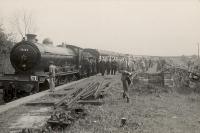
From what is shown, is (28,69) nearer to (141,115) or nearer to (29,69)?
(29,69)

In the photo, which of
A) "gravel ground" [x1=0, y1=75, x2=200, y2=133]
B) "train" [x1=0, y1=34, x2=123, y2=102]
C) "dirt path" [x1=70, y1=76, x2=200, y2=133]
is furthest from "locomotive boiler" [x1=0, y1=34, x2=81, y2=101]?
"dirt path" [x1=70, y1=76, x2=200, y2=133]

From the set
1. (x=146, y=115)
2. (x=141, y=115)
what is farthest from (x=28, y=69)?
(x=146, y=115)

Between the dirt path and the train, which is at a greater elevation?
the train

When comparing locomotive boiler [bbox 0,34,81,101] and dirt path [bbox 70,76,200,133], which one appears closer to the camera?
dirt path [bbox 70,76,200,133]

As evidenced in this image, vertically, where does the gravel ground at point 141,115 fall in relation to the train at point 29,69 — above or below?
below

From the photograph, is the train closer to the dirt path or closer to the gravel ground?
the gravel ground

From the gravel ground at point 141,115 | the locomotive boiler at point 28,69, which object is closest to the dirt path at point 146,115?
the gravel ground at point 141,115

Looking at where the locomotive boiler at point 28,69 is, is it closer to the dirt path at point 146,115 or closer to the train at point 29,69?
the train at point 29,69

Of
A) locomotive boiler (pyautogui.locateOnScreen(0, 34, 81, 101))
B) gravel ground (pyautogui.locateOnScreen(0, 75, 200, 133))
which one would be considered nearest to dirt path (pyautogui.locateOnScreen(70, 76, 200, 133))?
gravel ground (pyautogui.locateOnScreen(0, 75, 200, 133))

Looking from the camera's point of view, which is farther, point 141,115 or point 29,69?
point 29,69

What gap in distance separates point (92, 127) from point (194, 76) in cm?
998

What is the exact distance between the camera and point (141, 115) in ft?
31.0

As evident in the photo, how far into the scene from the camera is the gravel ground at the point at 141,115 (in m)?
7.80

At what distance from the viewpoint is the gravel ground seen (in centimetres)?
780
